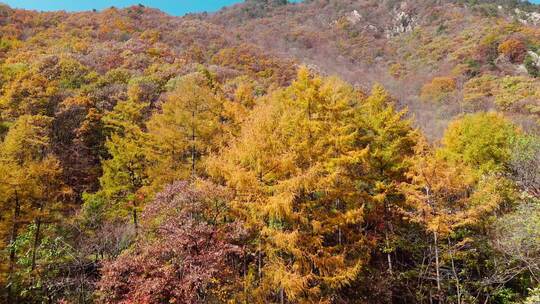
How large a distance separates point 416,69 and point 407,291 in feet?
282

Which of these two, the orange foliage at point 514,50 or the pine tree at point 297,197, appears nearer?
the pine tree at point 297,197

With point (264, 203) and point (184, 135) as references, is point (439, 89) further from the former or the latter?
point (264, 203)

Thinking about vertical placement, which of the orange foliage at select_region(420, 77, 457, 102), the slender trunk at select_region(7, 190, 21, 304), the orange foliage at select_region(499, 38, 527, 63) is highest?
the orange foliage at select_region(499, 38, 527, 63)

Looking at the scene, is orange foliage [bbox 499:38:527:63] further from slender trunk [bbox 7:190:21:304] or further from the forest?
slender trunk [bbox 7:190:21:304]

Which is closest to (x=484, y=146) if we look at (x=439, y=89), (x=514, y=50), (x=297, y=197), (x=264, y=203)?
(x=297, y=197)

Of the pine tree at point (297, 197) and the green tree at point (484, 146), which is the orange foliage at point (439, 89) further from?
the pine tree at point (297, 197)

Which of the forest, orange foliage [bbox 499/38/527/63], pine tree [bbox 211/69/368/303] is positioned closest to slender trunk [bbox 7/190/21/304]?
the forest

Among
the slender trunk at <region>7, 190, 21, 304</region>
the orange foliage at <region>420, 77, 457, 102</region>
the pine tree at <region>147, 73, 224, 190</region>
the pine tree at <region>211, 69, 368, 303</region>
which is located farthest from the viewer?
the orange foliage at <region>420, 77, 457, 102</region>

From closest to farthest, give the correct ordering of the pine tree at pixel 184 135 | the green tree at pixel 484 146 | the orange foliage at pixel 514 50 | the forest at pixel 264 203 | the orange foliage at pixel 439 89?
1. the forest at pixel 264 203
2. the pine tree at pixel 184 135
3. the green tree at pixel 484 146
4. the orange foliage at pixel 439 89
5. the orange foliage at pixel 514 50

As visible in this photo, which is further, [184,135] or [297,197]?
[184,135]

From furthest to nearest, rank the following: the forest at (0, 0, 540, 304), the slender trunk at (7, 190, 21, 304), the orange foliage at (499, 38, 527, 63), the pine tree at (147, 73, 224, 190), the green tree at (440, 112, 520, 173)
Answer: the orange foliage at (499, 38, 527, 63)
the green tree at (440, 112, 520, 173)
the pine tree at (147, 73, 224, 190)
the slender trunk at (7, 190, 21, 304)
the forest at (0, 0, 540, 304)

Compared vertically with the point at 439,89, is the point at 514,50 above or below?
above

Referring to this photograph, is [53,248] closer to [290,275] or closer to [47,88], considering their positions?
[290,275]

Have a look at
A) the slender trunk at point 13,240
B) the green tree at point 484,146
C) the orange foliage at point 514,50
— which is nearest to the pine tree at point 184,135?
the slender trunk at point 13,240
